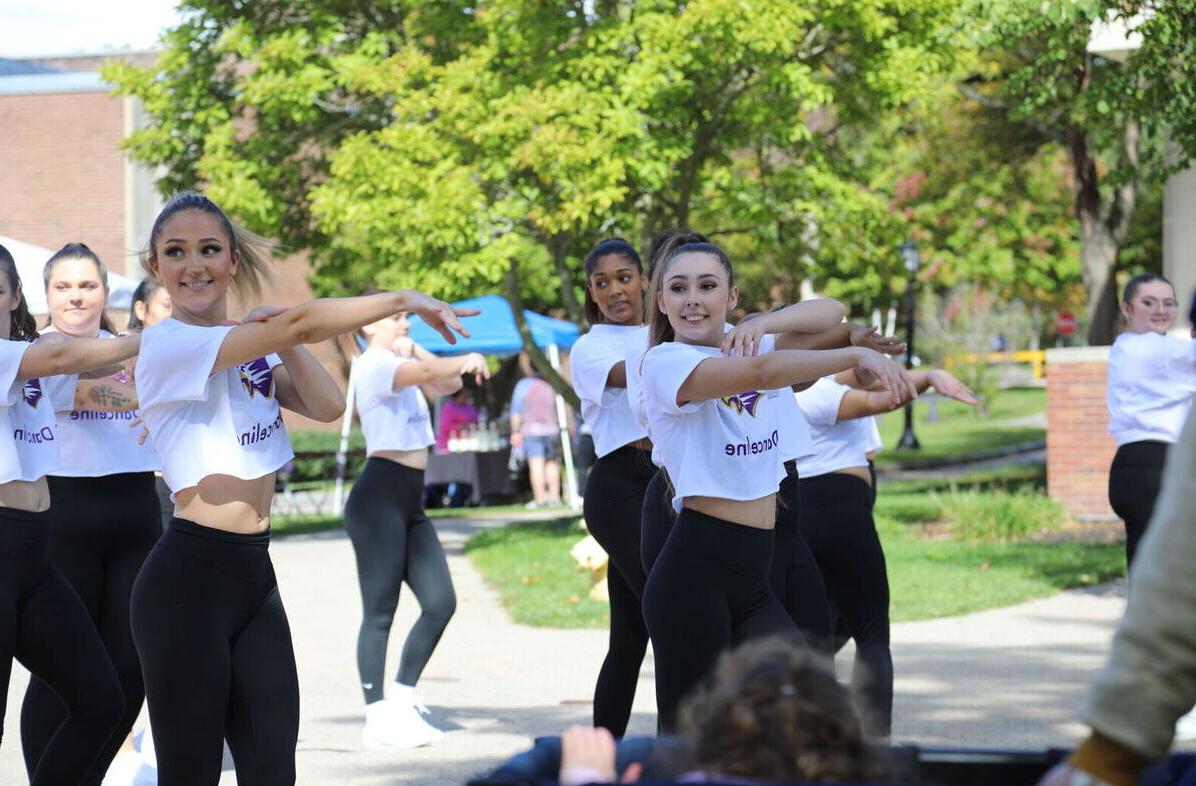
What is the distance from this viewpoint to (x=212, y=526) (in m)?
→ 4.45

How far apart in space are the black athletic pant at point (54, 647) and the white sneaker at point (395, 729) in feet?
8.02

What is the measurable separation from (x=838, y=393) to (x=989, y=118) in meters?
22.4

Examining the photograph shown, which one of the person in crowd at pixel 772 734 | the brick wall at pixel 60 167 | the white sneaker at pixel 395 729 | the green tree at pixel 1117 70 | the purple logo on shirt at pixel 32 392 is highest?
the brick wall at pixel 60 167

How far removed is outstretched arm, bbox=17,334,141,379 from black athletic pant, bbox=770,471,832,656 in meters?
2.11

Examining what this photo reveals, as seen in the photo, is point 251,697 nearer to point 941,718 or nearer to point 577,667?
point 941,718

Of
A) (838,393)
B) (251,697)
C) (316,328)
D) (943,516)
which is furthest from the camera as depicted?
(943,516)

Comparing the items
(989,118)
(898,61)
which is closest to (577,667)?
(898,61)

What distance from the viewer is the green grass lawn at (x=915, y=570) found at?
11648 mm

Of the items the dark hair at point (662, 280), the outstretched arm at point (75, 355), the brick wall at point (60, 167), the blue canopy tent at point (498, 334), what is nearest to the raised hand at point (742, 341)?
the dark hair at point (662, 280)

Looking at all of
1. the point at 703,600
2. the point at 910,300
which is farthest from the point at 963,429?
the point at 703,600

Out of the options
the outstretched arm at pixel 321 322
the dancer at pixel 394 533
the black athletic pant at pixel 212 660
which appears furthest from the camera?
the dancer at pixel 394 533

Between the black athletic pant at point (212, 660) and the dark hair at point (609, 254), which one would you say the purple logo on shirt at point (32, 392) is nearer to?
the black athletic pant at point (212, 660)

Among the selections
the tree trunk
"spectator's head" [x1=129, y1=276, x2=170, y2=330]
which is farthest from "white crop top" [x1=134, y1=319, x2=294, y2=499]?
the tree trunk

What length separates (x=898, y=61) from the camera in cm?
1573
